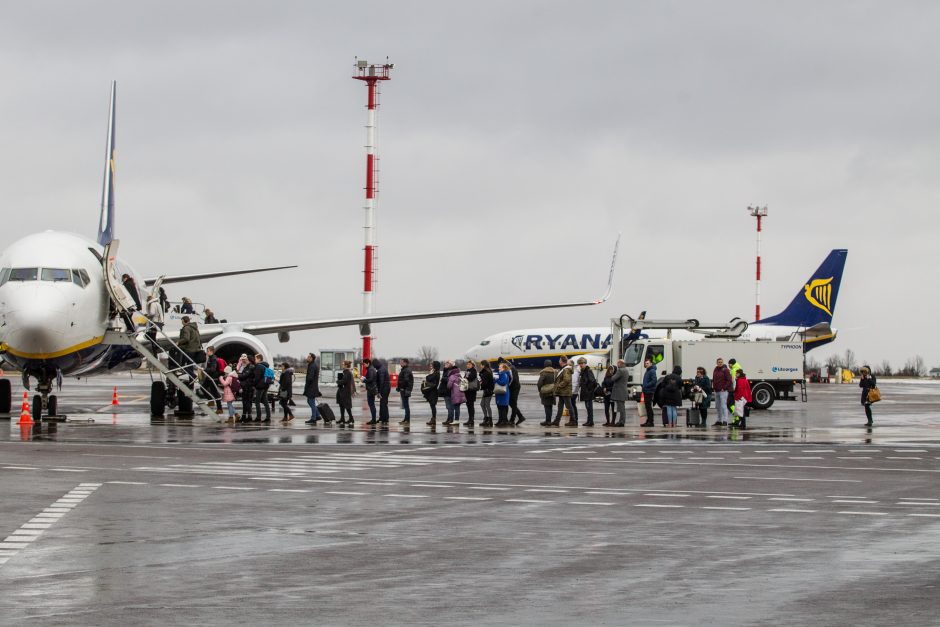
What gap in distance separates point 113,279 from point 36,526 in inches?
744

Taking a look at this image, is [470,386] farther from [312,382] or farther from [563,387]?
[312,382]

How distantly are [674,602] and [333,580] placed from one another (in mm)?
2519

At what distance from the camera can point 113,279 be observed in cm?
3009

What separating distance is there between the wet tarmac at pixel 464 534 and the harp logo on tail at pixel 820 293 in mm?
40164

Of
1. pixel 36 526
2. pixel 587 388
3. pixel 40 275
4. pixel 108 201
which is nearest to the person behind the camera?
pixel 36 526

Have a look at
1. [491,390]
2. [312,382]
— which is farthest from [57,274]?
[491,390]

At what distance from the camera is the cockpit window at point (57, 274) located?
2820 centimetres

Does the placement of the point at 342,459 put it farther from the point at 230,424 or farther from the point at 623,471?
the point at 230,424

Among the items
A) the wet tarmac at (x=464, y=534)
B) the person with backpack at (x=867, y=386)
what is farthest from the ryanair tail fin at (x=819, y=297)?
the wet tarmac at (x=464, y=534)

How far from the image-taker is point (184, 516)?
507 inches

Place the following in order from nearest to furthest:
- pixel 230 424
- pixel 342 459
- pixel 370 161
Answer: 1. pixel 342 459
2. pixel 230 424
3. pixel 370 161

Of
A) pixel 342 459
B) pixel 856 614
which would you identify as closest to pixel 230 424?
pixel 342 459

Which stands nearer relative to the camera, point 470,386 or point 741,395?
point 741,395

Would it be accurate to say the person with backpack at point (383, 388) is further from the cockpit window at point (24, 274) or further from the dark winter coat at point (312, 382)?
the cockpit window at point (24, 274)
